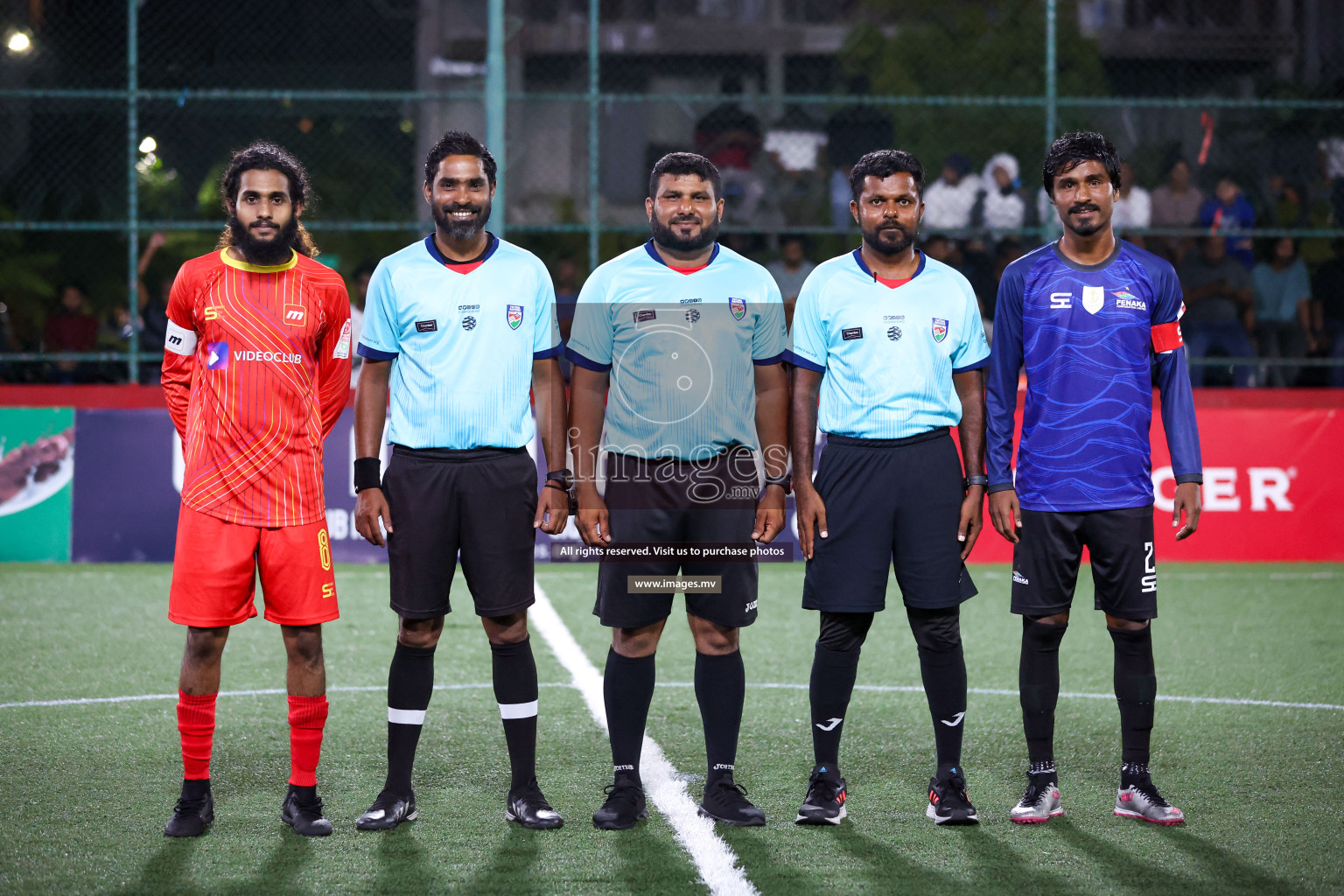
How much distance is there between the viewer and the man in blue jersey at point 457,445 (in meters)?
4.37

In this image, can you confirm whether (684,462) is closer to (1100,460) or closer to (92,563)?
(1100,460)

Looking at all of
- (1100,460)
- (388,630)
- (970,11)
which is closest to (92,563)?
(388,630)

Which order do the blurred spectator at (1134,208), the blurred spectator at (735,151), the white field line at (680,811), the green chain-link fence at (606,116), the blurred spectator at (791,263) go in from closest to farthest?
the white field line at (680,811) → the blurred spectator at (791,263) → the green chain-link fence at (606,116) → the blurred spectator at (1134,208) → the blurred spectator at (735,151)

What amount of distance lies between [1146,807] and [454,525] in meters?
2.31

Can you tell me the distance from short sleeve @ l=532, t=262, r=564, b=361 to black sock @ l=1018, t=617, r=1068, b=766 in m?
1.75

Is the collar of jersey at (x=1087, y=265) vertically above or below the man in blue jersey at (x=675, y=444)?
above

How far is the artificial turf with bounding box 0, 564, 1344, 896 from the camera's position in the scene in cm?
396

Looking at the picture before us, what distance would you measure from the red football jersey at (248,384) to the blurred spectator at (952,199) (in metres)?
9.82

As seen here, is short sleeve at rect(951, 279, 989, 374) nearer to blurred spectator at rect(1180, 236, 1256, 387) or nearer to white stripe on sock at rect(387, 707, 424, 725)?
white stripe on sock at rect(387, 707, 424, 725)

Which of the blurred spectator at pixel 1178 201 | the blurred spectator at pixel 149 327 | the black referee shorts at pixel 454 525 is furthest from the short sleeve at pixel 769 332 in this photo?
the blurred spectator at pixel 1178 201

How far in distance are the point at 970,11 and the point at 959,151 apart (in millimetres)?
6267

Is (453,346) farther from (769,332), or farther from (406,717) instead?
(406,717)

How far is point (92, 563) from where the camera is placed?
10.3 m

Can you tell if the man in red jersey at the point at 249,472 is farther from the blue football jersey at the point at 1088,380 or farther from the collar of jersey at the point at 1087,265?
the collar of jersey at the point at 1087,265
